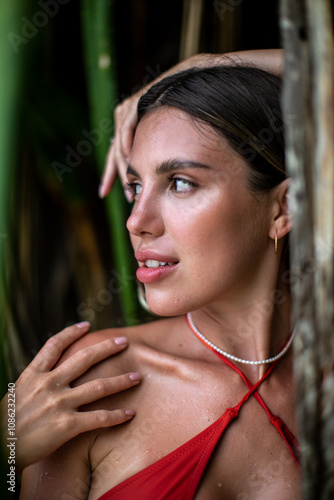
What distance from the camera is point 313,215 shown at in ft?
1.80

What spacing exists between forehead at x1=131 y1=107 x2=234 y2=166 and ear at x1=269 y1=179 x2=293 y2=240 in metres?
0.14

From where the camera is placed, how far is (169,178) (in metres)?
1.01

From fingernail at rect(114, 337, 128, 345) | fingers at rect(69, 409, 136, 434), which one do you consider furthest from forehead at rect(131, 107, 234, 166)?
fingers at rect(69, 409, 136, 434)

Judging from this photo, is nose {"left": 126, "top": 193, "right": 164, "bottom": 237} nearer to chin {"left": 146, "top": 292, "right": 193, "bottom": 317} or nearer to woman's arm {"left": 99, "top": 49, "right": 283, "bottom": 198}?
chin {"left": 146, "top": 292, "right": 193, "bottom": 317}

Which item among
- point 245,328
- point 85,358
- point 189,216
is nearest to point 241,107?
point 189,216

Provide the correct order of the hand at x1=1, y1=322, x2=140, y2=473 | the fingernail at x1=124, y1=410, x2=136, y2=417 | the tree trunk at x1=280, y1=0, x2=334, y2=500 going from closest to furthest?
the tree trunk at x1=280, y1=0, x2=334, y2=500
the hand at x1=1, y1=322, x2=140, y2=473
the fingernail at x1=124, y1=410, x2=136, y2=417

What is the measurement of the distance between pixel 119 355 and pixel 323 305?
0.63 meters

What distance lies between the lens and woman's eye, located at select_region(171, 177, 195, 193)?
3.25ft

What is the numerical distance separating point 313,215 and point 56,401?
23.6 inches

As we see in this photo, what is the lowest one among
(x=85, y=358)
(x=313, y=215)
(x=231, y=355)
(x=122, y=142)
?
(x=231, y=355)

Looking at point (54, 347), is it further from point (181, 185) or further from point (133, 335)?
point (181, 185)

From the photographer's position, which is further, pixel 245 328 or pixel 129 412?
pixel 245 328

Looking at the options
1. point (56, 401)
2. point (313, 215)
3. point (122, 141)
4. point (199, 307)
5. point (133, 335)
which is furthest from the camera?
point (122, 141)

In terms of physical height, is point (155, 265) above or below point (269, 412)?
above
